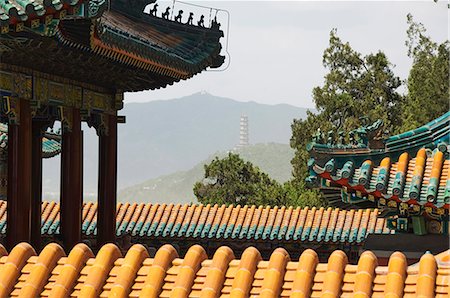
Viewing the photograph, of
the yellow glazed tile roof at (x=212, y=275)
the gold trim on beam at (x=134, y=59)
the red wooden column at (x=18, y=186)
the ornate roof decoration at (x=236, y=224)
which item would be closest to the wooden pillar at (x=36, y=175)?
the gold trim on beam at (x=134, y=59)

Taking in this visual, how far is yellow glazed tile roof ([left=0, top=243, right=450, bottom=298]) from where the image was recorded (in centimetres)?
542

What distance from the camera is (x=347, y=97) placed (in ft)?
105

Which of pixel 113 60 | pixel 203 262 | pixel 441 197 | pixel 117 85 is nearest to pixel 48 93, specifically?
pixel 113 60

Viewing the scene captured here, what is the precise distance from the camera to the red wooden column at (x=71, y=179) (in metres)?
13.4

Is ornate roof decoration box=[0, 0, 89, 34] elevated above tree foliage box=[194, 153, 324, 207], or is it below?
below

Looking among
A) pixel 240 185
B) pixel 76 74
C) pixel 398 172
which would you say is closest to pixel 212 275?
pixel 398 172

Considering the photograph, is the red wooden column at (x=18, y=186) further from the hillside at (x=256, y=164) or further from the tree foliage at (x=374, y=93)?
the hillside at (x=256, y=164)

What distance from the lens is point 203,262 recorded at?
5.86 meters

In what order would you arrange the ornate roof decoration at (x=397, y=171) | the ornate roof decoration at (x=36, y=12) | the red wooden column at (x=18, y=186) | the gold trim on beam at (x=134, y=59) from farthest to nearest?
the red wooden column at (x=18, y=186) < the gold trim on beam at (x=134, y=59) < the ornate roof decoration at (x=397, y=171) < the ornate roof decoration at (x=36, y=12)

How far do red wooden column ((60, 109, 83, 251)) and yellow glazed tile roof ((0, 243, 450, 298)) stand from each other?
7.25 meters

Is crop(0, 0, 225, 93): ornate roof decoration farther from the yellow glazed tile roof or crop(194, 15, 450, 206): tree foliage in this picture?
crop(194, 15, 450, 206): tree foliage

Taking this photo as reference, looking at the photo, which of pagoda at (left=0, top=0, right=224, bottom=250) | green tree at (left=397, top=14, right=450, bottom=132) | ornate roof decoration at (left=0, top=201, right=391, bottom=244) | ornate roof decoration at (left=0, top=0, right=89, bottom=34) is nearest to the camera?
ornate roof decoration at (left=0, top=0, right=89, bottom=34)

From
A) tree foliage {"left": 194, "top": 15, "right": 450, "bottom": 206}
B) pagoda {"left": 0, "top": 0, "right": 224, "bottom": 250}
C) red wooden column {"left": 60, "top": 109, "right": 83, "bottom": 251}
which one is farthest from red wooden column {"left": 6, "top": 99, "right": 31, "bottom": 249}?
tree foliage {"left": 194, "top": 15, "right": 450, "bottom": 206}

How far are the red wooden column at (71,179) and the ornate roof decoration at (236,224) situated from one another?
4598 millimetres
